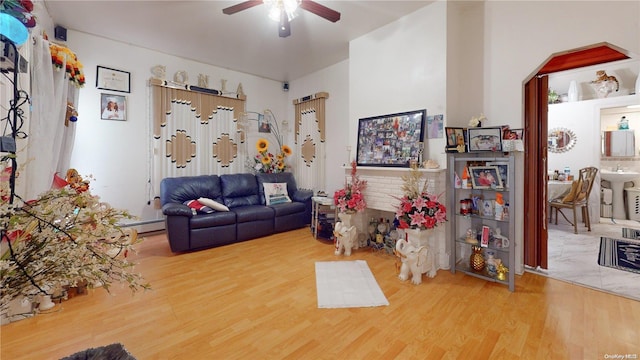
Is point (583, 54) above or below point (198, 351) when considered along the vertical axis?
above

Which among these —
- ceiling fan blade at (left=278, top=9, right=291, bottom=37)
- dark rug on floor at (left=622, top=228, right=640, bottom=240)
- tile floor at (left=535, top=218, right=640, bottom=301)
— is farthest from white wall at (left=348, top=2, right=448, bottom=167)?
dark rug on floor at (left=622, top=228, right=640, bottom=240)

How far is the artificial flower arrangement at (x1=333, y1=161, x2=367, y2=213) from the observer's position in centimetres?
333

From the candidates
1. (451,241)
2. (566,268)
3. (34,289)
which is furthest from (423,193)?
(34,289)

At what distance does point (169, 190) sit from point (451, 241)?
3.79m

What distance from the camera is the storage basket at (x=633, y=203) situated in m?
4.79

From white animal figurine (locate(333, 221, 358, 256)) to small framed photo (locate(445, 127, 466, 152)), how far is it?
144cm

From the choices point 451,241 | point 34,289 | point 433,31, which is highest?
point 433,31

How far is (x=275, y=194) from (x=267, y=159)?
2.70ft

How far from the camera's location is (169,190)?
393cm

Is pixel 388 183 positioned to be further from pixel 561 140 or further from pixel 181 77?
pixel 561 140

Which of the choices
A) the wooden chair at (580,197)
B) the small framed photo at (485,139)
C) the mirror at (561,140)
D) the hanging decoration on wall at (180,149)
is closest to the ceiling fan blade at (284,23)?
the small framed photo at (485,139)

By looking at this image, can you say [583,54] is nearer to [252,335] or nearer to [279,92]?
[252,335]

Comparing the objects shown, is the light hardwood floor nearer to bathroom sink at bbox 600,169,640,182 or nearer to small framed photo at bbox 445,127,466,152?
small framed photo at bbox 445,127,466,152

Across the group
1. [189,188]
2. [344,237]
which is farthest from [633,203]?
[189,188]
